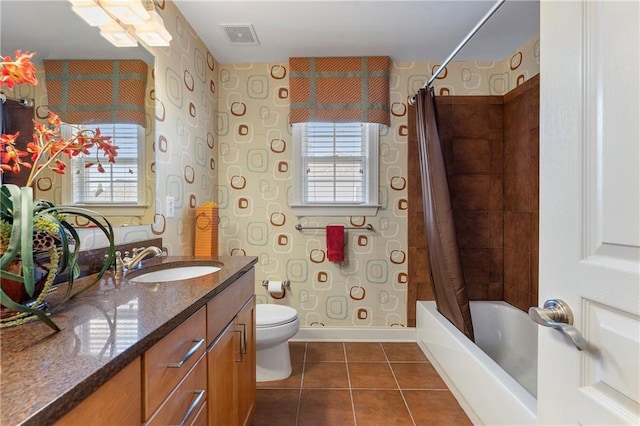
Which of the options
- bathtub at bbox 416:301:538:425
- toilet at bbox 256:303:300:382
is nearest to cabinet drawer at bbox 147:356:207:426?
toilet at bbox 256:303:300:382

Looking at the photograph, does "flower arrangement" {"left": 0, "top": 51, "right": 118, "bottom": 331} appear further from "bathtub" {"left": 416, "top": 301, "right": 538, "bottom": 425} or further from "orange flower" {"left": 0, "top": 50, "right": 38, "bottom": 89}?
"bathtub" {"left": 416, "top": 301, "right": 538, "bottom": 425}

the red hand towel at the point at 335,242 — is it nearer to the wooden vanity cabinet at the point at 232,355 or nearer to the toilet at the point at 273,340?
the toilet at the point at 273,340

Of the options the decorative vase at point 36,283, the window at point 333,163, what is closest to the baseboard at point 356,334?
the window at point 333,163

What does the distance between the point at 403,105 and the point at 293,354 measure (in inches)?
86.9

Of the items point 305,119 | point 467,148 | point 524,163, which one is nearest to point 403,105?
point 467,148

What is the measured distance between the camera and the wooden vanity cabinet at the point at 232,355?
100 centimetres

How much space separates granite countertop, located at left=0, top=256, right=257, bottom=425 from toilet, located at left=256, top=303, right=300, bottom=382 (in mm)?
898

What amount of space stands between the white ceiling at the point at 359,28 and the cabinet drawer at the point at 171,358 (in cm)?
124

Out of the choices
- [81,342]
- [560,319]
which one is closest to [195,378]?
[81,342]

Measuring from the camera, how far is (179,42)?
1855 mm

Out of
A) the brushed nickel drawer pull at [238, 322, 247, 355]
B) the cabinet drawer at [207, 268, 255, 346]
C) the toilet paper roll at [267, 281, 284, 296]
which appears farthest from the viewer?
the toilet paper roll at [267, 281, 284, 296]

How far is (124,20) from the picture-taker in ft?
4.39

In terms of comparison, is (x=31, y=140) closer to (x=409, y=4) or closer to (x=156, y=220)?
(x=156, y=220)

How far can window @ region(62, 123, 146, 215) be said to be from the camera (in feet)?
3.61
